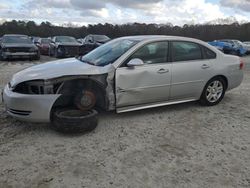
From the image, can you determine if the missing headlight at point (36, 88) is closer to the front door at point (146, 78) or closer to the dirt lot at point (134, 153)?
the dirt lot at point (134, 153)

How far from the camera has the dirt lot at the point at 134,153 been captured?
10.7ft

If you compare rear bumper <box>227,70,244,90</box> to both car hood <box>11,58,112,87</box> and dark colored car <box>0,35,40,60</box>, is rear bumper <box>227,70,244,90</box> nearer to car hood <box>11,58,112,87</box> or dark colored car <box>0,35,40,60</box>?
car hood <box>11,58,112,87</box>

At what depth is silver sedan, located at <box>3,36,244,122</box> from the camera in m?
4.53

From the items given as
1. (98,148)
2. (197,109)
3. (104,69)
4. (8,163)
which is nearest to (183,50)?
(197,109)

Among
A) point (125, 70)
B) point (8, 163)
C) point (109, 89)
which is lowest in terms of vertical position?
point (8, 163)

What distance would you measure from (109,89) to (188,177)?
6.94 feet

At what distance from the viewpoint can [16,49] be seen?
15.7 meters

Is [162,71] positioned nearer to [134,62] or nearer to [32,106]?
[134,62]

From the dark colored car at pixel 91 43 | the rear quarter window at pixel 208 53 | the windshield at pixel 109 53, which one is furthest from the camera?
the dark colored car at pixel 91 43

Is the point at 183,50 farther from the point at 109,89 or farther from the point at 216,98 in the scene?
the point at 109,89

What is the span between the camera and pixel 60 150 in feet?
12.9

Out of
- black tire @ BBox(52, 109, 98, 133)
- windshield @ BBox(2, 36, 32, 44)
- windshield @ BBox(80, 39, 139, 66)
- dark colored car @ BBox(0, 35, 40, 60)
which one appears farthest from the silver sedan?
windshield @ BBox(2, 36, 32, 44)

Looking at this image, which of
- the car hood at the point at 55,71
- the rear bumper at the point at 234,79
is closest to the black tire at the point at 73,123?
the car hood at the point at 55,71

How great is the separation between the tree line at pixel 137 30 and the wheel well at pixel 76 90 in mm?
42135
